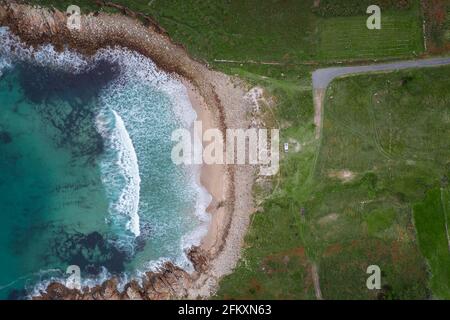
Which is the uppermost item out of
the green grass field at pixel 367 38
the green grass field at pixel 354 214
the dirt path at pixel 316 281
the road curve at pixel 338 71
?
the green grass field at pixel 367 38

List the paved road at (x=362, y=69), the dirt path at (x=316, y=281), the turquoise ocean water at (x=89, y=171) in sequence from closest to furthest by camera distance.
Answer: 1. the dirt path at (x=316, y=281)
2. the paved road at (x=362, y=69)
3. the turquoise ocean water at (x=89, y=171)

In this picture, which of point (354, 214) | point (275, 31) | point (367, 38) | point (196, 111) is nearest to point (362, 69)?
point (367, 38)

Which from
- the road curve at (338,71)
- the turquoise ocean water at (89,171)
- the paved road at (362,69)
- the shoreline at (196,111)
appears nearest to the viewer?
the shoreline at (196,111)

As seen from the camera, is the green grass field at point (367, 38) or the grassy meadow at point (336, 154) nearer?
the grassy meadow at point (336, 154)

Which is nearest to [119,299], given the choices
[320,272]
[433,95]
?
[320,272]

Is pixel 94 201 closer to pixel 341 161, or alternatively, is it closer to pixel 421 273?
pixel 341 161

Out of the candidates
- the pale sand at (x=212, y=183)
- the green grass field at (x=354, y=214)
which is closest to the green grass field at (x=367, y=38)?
the green grass field at (x=354, y=214)

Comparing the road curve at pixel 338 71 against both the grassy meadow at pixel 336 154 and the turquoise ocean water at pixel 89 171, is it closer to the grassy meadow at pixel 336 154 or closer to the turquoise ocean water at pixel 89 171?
the grassy meadow at pixel 336 154
